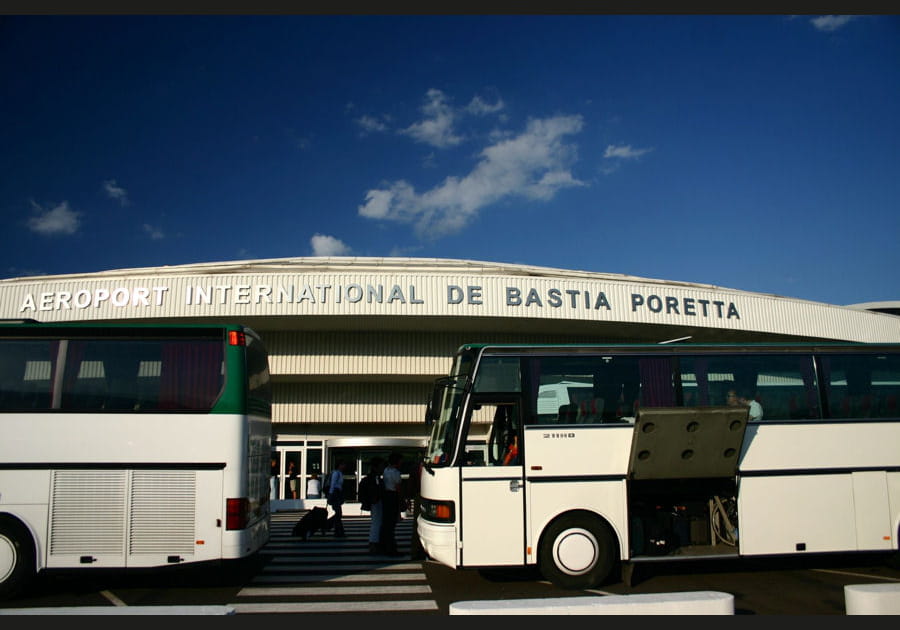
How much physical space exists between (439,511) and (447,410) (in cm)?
140

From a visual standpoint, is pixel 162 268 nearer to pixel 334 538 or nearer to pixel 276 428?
pixel 276 428

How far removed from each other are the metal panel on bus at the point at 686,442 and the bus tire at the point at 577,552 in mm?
916

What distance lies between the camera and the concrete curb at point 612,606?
5.37m

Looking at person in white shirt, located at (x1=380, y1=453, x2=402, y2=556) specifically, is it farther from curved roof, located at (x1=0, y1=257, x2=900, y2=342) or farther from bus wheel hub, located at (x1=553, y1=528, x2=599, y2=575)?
curved roof, located at (x1=0, y1=257, x2=900, y2=342)

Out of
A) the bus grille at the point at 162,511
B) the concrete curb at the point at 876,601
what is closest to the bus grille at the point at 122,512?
the bus grille at the point at 162,511

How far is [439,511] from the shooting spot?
8.56 meters

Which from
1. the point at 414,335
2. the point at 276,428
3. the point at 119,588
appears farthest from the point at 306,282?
the point at 119,588

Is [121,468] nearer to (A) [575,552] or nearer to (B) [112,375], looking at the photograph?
(B) [112,375]

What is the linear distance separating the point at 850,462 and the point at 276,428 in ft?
74.9

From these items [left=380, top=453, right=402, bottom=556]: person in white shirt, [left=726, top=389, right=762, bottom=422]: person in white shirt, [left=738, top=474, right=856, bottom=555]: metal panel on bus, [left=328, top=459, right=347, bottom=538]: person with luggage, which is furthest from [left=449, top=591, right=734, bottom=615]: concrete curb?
[left=328, top=459, right=347, bottom=538]: person with luggage

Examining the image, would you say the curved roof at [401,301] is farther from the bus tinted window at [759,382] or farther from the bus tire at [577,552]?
the bus tire at [577,552]

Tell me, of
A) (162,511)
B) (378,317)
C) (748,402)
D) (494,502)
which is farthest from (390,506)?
(378,317)

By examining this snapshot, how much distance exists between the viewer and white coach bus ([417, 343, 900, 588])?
27.9 feet

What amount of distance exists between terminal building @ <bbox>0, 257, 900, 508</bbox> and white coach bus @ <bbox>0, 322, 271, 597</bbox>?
15.1 meters
